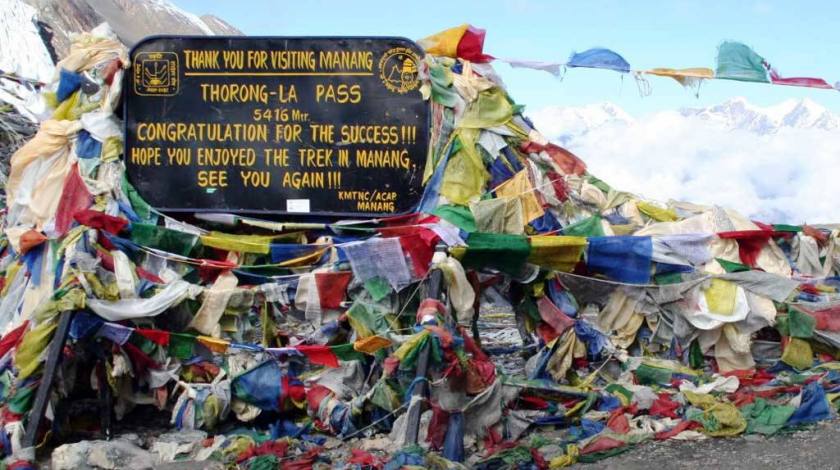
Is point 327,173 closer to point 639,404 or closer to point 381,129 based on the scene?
point 381,129

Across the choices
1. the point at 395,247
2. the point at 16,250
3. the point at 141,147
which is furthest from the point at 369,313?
the point at 16,250

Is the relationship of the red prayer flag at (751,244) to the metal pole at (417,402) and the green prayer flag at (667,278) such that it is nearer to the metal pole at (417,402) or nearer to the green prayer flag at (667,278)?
the green prayer flag at (667,278)

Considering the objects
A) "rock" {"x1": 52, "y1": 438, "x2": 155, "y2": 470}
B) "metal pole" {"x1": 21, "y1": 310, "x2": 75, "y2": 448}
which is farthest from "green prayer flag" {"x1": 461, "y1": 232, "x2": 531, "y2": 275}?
"metal pole" {"x1": 21, "y1": 310, "x2": 75, "y2": 448}

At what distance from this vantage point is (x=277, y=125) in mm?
9586

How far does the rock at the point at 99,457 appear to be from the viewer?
8.23 metres

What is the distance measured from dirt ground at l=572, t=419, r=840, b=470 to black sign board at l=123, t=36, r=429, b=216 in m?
2.91

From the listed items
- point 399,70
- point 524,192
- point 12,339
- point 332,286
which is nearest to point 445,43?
point 399,70

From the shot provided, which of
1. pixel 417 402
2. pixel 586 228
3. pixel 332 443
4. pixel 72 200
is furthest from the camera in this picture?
pixel 586 228

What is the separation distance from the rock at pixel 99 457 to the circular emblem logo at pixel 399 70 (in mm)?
3680

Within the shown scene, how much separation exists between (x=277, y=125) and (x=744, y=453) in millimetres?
4719

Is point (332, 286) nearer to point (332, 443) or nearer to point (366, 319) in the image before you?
point (366, 319)

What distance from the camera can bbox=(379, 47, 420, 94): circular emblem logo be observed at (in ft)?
30.8

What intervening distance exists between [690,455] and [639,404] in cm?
126

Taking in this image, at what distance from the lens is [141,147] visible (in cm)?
972
